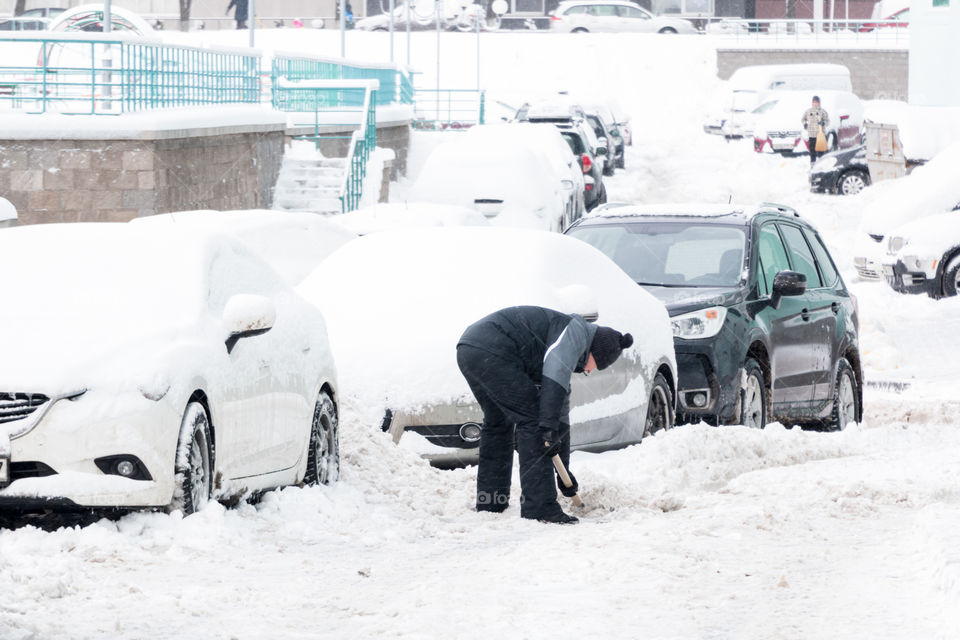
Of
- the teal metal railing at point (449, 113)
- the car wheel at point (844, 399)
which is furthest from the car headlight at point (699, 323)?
the teal metal railing at point (449, 113)

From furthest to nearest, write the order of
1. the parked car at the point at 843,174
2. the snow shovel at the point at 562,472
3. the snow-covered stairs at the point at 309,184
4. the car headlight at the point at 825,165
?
the car headlight at the point at 825,165 < the parked car at the point at 843,174 < the snow-covered stairs at the point at 309,184 < the snow shovel at the point at 562,472

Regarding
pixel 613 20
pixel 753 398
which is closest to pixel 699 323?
pixel 753 398

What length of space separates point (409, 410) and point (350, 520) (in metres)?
1.20

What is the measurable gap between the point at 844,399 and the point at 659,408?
2.92m

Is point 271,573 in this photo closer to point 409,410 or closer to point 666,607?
point 666,607

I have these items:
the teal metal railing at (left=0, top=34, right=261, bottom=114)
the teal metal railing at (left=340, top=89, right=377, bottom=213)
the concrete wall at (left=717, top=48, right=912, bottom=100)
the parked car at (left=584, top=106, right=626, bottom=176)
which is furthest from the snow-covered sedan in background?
the concrete wall at (left=717, top=48, right=912, bottom=100)

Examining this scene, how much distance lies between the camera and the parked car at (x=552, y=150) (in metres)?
22.3

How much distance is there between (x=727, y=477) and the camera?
8.58m

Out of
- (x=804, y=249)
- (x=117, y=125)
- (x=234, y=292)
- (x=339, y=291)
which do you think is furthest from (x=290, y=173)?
(x=234, y=292)

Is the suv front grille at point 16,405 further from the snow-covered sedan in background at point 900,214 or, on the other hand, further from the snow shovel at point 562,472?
the snow-covered sedan in background at point 900,214

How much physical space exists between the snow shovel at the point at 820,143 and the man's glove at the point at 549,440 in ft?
94.5

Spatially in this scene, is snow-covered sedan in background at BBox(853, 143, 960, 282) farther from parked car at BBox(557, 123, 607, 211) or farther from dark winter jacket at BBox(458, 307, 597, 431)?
dark winter jacket at BBox(458, 307, 597, 431)

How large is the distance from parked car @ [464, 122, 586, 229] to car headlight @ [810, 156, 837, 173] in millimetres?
7189

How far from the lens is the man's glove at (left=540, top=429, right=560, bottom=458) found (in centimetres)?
707
